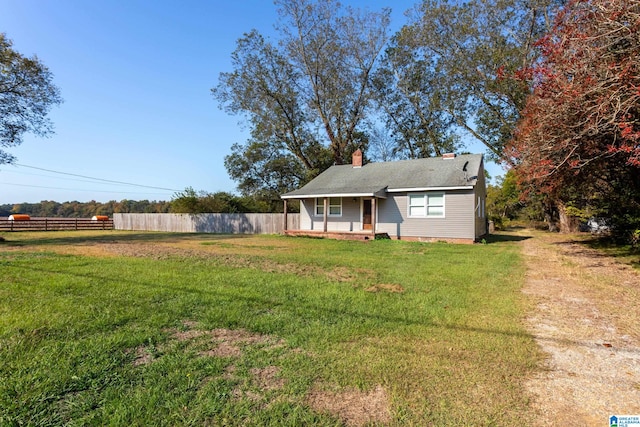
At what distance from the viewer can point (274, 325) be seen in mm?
3898

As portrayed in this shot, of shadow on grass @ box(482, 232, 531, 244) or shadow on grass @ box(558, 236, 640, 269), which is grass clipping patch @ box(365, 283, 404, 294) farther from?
shadow on grass @ box(482, 232, 531, 244)

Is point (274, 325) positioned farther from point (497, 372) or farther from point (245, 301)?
point (497, 372)

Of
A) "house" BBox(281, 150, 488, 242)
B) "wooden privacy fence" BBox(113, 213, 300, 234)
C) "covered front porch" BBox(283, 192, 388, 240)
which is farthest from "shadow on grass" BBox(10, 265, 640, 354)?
"wooden privacy fence" BBox(113, 213, 300, 234)

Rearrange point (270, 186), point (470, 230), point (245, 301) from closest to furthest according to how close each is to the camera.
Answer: point (245, 301)
point (470, 230)
point (270, 186)

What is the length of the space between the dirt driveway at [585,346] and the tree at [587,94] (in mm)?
2591

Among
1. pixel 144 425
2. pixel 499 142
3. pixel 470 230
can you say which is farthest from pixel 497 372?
pixel 499 142

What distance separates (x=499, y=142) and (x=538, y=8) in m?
7.64

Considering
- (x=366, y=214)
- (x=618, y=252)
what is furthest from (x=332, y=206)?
(x=618, y=252)

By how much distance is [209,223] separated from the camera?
26.7m

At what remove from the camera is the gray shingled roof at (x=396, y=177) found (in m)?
15.9

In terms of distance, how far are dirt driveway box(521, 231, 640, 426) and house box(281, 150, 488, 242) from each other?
27.3ft

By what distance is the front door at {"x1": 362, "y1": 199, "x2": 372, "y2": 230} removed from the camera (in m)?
17.6

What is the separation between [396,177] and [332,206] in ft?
12.0

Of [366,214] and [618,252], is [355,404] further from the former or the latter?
[366,214]
